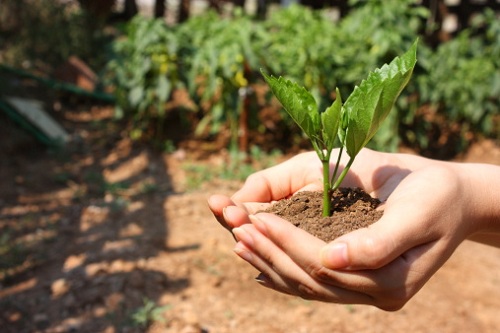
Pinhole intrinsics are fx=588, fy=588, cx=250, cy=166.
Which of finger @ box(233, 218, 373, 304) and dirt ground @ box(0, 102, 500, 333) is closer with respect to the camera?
finger @ box(233, 218, 373, 304)

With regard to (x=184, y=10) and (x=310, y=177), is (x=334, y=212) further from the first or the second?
(x=184, y=10)

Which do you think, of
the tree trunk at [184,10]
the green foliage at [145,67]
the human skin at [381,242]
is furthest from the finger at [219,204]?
the tree trunk at [184,10]

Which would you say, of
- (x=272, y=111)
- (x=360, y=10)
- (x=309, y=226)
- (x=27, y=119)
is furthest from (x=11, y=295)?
(x=360, y=10)

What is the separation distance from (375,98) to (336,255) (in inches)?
15.3

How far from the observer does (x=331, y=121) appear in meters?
1.52

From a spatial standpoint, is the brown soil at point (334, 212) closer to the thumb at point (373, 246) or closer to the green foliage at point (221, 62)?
the thumb at point (373, 246)

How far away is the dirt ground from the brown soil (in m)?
1.55

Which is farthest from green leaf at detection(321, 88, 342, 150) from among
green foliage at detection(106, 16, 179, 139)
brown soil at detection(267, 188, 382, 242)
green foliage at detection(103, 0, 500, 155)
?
green foliage at detection(106, 16, 179, 139)

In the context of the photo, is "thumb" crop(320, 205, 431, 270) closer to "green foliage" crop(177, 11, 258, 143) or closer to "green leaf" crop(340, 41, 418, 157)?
"green leaf" crop(340, 41, 418, 157)

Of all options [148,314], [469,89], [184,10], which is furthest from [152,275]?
[184,10]

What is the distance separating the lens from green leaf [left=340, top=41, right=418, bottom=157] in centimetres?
138

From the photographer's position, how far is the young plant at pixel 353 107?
4.58 ft

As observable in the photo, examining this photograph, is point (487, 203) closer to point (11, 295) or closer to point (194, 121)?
point (11, 295)

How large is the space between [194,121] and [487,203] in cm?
486
